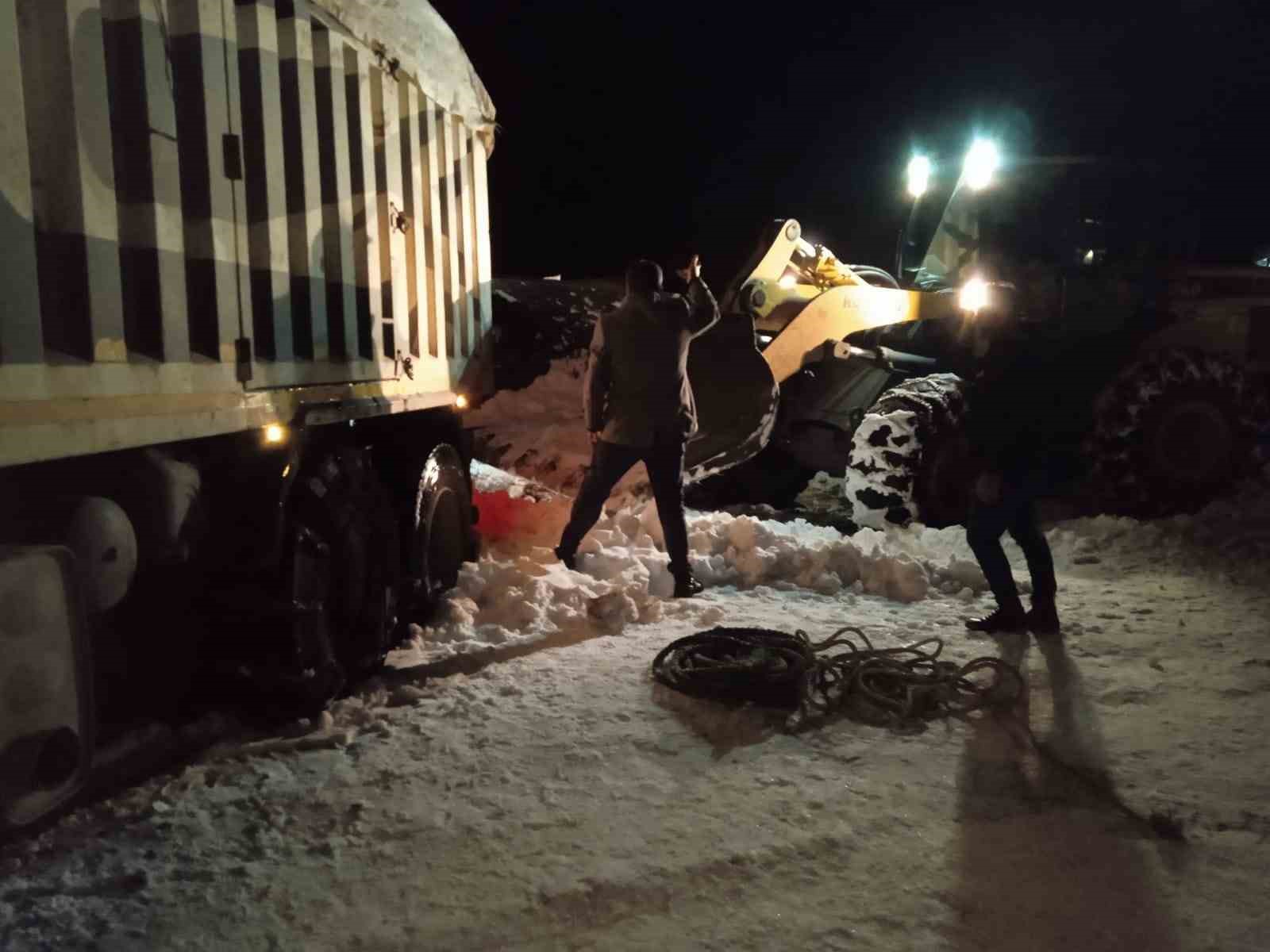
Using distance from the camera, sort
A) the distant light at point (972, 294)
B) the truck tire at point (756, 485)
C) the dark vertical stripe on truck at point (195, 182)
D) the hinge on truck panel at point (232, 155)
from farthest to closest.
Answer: the truck tire at point (756, 485) → the distant light at point (972, 294) → the hinge on truck panel at point (232, 155) → the dark vertical stripe on truck at point (195, 182)

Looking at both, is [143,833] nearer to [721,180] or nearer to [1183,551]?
[1183,551]

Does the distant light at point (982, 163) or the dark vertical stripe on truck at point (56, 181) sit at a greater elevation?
the distant light at point (982, 163)

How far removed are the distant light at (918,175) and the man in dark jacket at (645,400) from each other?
423 centimetres

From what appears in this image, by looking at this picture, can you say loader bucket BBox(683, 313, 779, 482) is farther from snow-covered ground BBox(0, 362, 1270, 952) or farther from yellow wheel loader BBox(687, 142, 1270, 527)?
snow-covered ground BBox(0, 362, 1270, 952)

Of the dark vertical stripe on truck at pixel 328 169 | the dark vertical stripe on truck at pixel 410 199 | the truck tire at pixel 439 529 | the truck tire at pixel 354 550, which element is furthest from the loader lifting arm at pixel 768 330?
the dark vertical stripe on truck at pixel 328 169

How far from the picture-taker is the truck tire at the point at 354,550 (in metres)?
4.02

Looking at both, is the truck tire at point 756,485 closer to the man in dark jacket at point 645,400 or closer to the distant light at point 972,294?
the distant light at point 972,294

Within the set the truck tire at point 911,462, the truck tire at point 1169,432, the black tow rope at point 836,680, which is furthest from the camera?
the truck tire at point 1169,432

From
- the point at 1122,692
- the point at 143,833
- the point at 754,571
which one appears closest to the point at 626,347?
the point at 754,571

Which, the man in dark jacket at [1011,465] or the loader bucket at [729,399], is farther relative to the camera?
the loader bucket at [729,399]

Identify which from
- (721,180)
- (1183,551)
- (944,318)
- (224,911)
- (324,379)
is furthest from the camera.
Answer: (721,180)

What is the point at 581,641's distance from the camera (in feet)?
16.0

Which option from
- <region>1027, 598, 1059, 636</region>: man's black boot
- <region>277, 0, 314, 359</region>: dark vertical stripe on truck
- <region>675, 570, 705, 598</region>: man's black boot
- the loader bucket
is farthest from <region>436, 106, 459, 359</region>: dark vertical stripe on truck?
<region>1027, 598, 1059, 636</region>: man's black boot

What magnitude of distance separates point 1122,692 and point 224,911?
348cm
